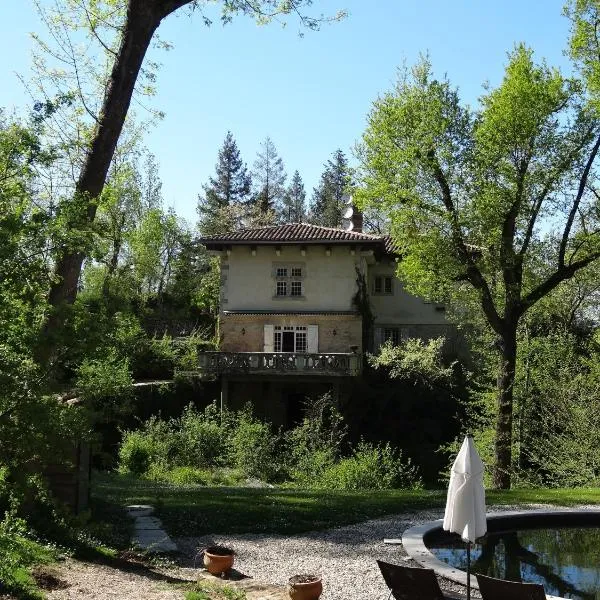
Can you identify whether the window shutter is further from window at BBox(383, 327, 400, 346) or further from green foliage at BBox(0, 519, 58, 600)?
green foliage at BBox(0, 519, 58, 600)

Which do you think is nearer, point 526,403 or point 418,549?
point 418,549

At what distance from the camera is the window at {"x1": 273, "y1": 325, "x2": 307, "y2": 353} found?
102 feet

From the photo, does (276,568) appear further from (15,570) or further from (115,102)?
(115,102)

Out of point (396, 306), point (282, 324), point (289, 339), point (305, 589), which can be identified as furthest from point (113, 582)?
point (396, 306)

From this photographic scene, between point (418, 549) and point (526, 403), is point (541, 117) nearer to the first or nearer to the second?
point (526, 403)

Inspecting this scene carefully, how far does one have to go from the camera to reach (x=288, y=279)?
31875 mm

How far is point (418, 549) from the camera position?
29.3ft

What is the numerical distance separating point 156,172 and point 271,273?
15.4 m

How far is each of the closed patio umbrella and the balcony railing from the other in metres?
21.5

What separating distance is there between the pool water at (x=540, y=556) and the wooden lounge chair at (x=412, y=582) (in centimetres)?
239

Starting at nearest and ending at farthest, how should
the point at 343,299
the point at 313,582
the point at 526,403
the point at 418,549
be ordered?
1. the point at 313,582
2. the point at 418,549
3. the point at 526,403
4. the point at 343,299

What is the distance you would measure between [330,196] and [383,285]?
1168 inches

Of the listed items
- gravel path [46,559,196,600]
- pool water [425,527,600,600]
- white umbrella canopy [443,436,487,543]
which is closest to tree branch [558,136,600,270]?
pool water [425,527,600,600]

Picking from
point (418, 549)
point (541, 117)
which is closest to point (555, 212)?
point (541, 117)
